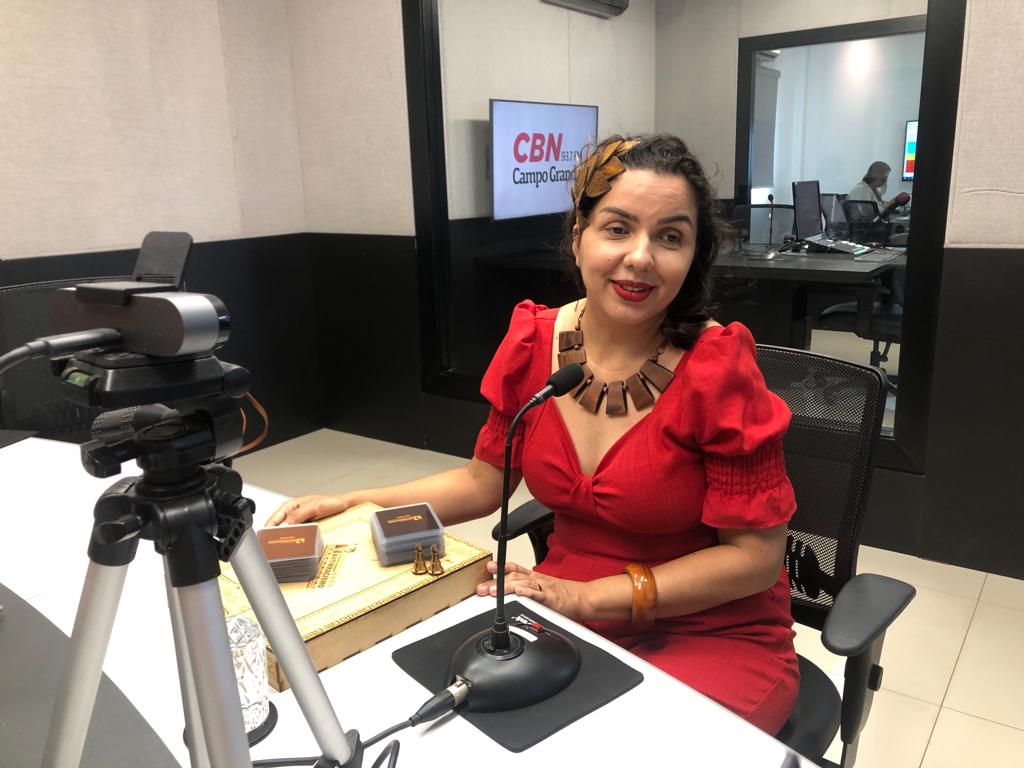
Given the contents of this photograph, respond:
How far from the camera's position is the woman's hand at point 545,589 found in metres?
1.15

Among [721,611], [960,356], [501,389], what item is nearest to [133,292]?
[501,389]

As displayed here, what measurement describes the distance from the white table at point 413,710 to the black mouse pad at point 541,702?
1 cm

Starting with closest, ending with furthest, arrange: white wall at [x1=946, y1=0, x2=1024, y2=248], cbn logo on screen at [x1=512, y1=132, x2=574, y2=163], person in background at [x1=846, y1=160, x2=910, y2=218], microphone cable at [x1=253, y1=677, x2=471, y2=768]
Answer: microphone cable at [x1=253, y1=677, x2=471, y2=768]
white wall at [x1=946, y1=0, x2=1024, y2=248]
person in background at [x1=846, y1=160, x2=910, y2=218]
cbn logo on screen at [x1=512, y1=132, x2=574, y2=163]

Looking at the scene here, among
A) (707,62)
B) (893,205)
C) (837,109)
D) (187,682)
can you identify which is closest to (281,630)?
(187,682)

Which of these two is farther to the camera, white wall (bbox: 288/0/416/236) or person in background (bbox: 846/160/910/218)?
person in background (bbox: 846/160/910/218)

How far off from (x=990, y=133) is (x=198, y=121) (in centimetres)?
321

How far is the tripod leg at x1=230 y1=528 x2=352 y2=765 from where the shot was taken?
26.4 inches

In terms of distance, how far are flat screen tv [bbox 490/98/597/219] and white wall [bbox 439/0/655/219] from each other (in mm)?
82

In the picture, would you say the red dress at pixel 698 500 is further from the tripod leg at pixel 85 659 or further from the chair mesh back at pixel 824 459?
the tripod leg at pixel 85 659

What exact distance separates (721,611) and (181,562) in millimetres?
931

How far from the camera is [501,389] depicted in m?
1.45

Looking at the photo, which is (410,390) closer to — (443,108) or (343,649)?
(443,108)

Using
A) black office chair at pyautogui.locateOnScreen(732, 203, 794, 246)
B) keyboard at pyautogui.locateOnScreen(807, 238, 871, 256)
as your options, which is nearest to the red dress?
keyboard at pyautogui.locateOnScreen(807, 238, 871, 256)

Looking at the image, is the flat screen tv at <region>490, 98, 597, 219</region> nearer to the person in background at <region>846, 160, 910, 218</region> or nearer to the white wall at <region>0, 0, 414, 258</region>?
the white wall at <region>0, 0, 414, 258</region>
